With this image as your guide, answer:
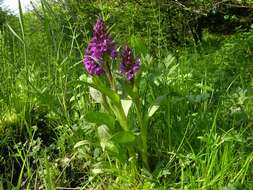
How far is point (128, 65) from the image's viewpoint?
1890 mm

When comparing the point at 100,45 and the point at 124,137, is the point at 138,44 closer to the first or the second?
the point at 100,45

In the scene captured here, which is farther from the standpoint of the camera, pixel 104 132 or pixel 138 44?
pixel 138 44

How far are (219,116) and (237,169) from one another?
415 millimetres

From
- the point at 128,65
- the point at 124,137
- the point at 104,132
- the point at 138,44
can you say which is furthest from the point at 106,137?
the point at 138,44

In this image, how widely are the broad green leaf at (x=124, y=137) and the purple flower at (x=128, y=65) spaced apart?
0.22 m

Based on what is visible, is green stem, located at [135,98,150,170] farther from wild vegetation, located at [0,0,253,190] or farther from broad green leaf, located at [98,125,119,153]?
broad green leaf, located at [98,125,119,153]

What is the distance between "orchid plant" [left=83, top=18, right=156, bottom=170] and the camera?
1871 mm

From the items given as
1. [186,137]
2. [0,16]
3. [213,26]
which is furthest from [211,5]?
[186,137]

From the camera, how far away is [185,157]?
75.2 inches

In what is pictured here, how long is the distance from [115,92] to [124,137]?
0.19 m

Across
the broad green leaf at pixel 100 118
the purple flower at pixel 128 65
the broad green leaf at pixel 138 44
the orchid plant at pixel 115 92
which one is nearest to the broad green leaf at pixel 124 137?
the orchid plant at pixel 115 92

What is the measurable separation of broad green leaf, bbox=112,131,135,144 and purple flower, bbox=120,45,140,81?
0.22 meters

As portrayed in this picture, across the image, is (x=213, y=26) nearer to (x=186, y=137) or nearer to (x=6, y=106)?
(x=6, y=106)

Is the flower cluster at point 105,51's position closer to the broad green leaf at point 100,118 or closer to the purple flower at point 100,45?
the purple flower at point 100,45
